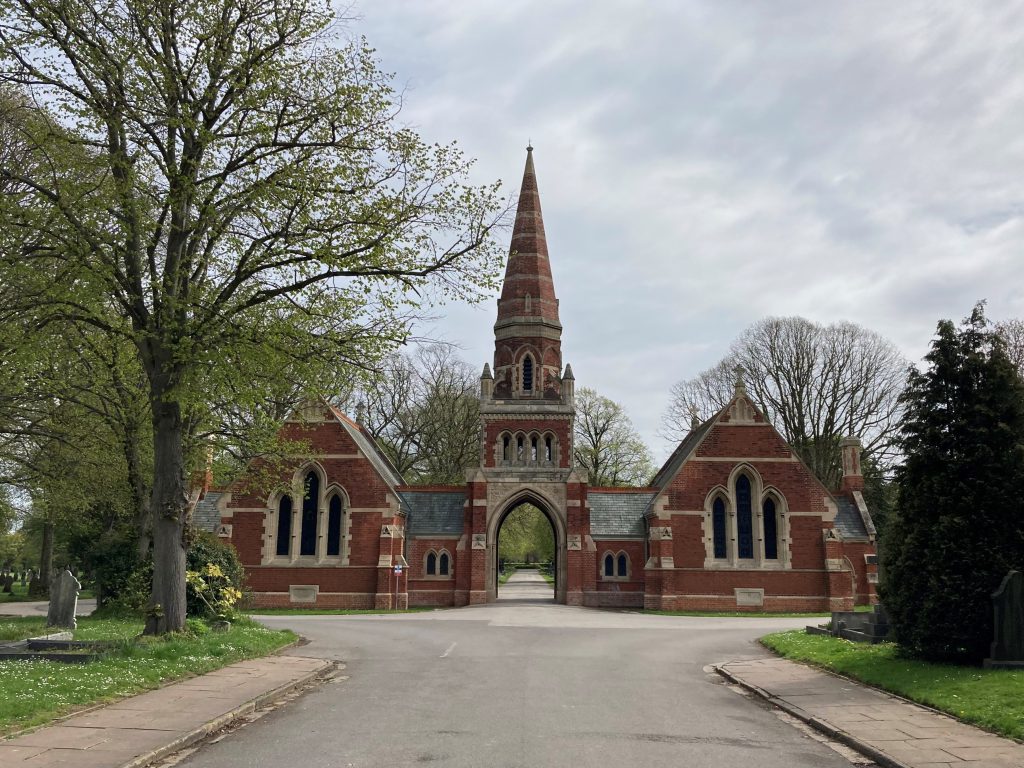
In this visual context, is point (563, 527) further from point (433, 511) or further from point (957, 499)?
point (957, 499)

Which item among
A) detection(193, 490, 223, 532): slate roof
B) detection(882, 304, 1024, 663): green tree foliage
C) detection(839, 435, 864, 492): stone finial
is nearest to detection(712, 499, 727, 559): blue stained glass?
detection(839, 435, 864, 492): stone finial

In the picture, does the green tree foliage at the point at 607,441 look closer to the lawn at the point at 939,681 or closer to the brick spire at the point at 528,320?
the brick spire at the point at 528,320

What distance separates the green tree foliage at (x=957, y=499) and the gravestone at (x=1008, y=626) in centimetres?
38

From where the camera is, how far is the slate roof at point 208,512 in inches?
1441

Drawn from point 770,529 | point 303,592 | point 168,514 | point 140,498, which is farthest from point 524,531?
point 168,514

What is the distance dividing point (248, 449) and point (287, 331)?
629cm

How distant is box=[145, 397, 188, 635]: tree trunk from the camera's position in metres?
15.1

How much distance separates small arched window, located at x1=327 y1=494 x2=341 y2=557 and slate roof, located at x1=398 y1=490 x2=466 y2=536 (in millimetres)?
3274

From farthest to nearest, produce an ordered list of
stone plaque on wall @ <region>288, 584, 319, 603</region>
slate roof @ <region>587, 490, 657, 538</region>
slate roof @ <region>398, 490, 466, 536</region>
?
slate roof @ <region>587, 490, 657, 538</region> < slate roof @ <region>398, 490, 466, 536</region> < stone plaque on wall @ <region>288, 584, 319, 603</region>

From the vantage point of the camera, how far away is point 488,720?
982 cm

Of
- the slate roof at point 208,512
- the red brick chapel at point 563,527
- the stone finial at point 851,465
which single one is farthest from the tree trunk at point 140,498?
the stone finial at point 851,465

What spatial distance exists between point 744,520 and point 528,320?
14.4 m

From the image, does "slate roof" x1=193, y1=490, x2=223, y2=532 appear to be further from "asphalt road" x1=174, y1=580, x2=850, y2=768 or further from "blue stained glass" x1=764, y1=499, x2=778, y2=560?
"blue stained glass" x1=764, y1=499, x2=778, y2=560

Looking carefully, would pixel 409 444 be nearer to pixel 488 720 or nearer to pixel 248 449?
pixel 248 449
